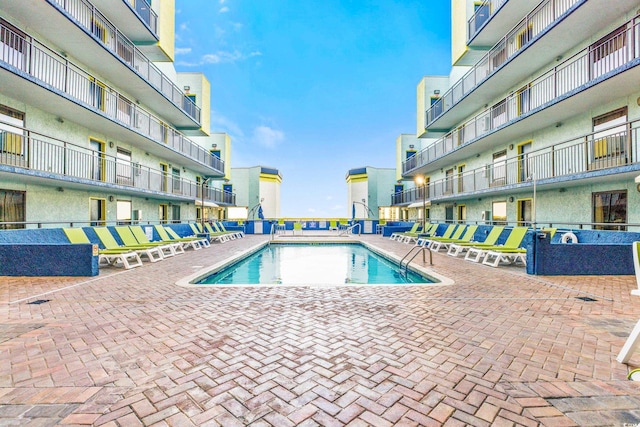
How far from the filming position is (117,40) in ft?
42.7

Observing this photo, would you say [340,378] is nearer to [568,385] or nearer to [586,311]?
[568,385]

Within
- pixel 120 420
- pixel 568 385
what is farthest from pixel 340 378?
pixel 568 385

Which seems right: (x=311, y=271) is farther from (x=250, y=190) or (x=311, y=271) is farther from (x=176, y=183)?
(x=250, y=190)

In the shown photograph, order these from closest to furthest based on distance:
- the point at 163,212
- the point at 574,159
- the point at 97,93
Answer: the point at 574,159
the point at 97,93
the point at 163,212

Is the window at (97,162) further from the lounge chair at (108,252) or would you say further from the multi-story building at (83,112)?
the lounge chair at (108,252)

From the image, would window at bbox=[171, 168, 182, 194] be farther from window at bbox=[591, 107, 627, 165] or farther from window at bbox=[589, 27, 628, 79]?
window at bbox=[589, 27, 628, 79]

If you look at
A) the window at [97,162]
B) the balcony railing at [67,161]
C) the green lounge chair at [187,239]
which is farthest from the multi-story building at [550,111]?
the window at [97,162]

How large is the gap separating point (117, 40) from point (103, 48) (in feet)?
10.2

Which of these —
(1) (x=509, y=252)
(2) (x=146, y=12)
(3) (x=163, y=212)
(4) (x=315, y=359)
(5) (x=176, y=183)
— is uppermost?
(2) (x=146, y=12)

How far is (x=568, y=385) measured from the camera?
2365mm

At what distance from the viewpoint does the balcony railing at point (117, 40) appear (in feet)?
35.4

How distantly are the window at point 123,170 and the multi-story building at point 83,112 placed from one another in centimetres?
6

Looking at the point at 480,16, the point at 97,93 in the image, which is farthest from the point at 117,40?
the point at 480,16

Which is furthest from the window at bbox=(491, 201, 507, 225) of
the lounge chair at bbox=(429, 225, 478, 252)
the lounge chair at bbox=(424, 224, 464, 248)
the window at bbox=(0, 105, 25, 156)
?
the window at bbox=(0, 105, 25, 156)
